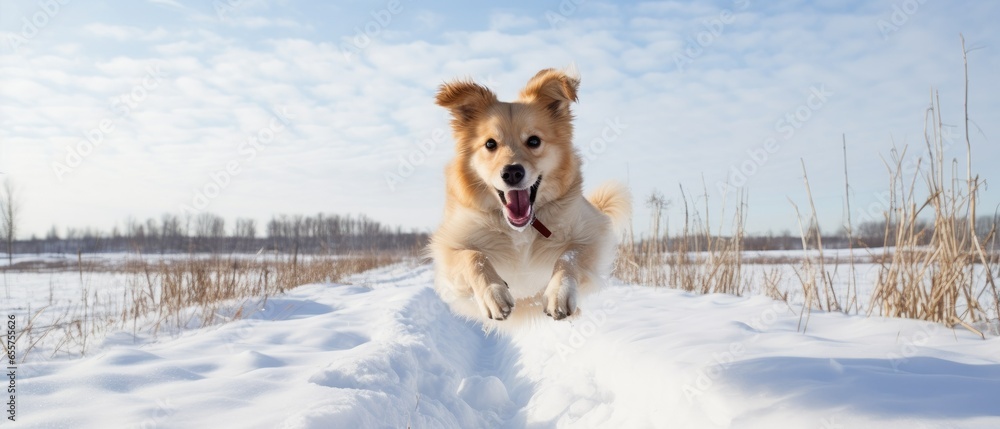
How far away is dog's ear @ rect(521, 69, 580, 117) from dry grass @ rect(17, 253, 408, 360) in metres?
3.17

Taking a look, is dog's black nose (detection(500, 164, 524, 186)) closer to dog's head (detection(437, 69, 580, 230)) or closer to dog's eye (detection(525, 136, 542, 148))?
dog's head (detection(437, 69, 580, 230))

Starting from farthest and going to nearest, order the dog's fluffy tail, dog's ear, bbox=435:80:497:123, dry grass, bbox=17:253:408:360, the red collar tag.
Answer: the dog's fluffy tail < dry grass, bbox=17:253:408:360 < dog's ear, bbox=435:80:497:123 < the red collar tag

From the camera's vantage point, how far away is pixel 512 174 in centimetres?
258

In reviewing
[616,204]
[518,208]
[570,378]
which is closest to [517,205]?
[518,208]

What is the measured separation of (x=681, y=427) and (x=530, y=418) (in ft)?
2.98

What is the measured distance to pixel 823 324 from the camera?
10.1ft

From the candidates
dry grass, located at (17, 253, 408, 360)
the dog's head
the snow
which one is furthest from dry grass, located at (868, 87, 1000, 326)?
dry grass, located at (17, 253, 408, 360)

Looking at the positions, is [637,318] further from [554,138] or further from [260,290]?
[260,290]

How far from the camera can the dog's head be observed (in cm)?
271

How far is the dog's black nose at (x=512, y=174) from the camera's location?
2.58 m

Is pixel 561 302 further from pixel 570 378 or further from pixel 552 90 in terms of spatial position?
pixel 552 90

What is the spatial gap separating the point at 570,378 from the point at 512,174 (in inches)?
49.4

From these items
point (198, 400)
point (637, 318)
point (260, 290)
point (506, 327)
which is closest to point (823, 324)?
point (637, 318)

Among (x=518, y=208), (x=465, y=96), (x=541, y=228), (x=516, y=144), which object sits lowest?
(x=541, y=228)
